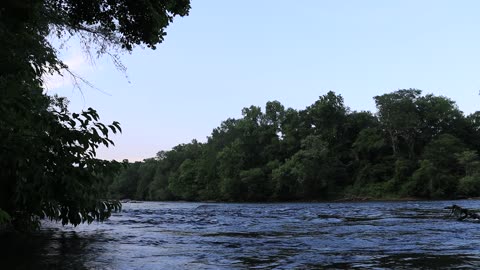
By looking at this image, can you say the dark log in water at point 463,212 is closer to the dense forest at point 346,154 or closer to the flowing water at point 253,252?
the flowing water at point 253,252

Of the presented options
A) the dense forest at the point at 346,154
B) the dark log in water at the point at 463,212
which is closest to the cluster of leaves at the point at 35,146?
the dark log in water at the point at 463,212

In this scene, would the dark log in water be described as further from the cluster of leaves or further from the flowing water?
the cluster of leaves

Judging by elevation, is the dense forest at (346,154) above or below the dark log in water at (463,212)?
above

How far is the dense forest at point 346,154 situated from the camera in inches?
3420

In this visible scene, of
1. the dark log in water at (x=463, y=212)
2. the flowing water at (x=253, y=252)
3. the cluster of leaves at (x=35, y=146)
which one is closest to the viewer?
the cluster of leaves at (x=35, y=146)

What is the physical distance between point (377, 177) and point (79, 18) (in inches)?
3641

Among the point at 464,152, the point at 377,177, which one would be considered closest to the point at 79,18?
the point at 464,152

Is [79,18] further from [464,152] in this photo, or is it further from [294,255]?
[464,152]

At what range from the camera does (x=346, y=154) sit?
10581 centimetres

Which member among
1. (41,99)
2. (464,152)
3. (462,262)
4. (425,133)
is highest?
(425,133)

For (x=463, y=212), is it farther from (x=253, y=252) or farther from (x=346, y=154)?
(x=346, y=154)

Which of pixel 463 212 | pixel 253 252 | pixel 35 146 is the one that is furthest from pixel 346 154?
pixel 35 146

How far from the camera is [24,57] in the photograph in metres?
7.72

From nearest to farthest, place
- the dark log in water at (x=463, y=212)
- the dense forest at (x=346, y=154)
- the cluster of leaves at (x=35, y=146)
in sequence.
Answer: the cluster of leaves at (x=35, y=146)
the dark log in water at (x=463, y=212)
the dense forest at (x=346, y=154)
